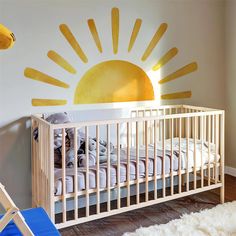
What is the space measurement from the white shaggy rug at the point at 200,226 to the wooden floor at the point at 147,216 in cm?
13

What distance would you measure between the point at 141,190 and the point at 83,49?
4.85 feet

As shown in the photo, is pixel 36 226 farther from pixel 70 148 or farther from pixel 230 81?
pixel 230 81

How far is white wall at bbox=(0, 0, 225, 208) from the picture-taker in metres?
2.84

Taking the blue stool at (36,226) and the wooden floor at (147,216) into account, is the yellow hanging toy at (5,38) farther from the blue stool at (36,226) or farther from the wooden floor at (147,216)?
the wooden floor at (147,216)

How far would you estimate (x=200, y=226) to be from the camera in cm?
260

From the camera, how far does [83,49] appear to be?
3133 millimetres

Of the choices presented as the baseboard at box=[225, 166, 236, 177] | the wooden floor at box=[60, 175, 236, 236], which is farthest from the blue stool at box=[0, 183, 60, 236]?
the baseboard at box=[225, 166, 236, 177]

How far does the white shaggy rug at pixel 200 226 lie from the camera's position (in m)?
2.51

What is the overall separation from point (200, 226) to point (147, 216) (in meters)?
0.50

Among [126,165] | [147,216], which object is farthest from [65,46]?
[147,216]

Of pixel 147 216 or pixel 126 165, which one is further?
pixel 147 216

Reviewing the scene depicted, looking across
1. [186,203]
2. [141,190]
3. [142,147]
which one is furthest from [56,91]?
[186,203]

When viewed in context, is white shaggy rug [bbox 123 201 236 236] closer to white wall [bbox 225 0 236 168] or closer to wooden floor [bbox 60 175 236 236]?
wooden floor [bbox 60 175 236 236]

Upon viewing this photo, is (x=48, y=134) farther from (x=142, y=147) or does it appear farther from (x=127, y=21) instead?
(x=127, y=21)
